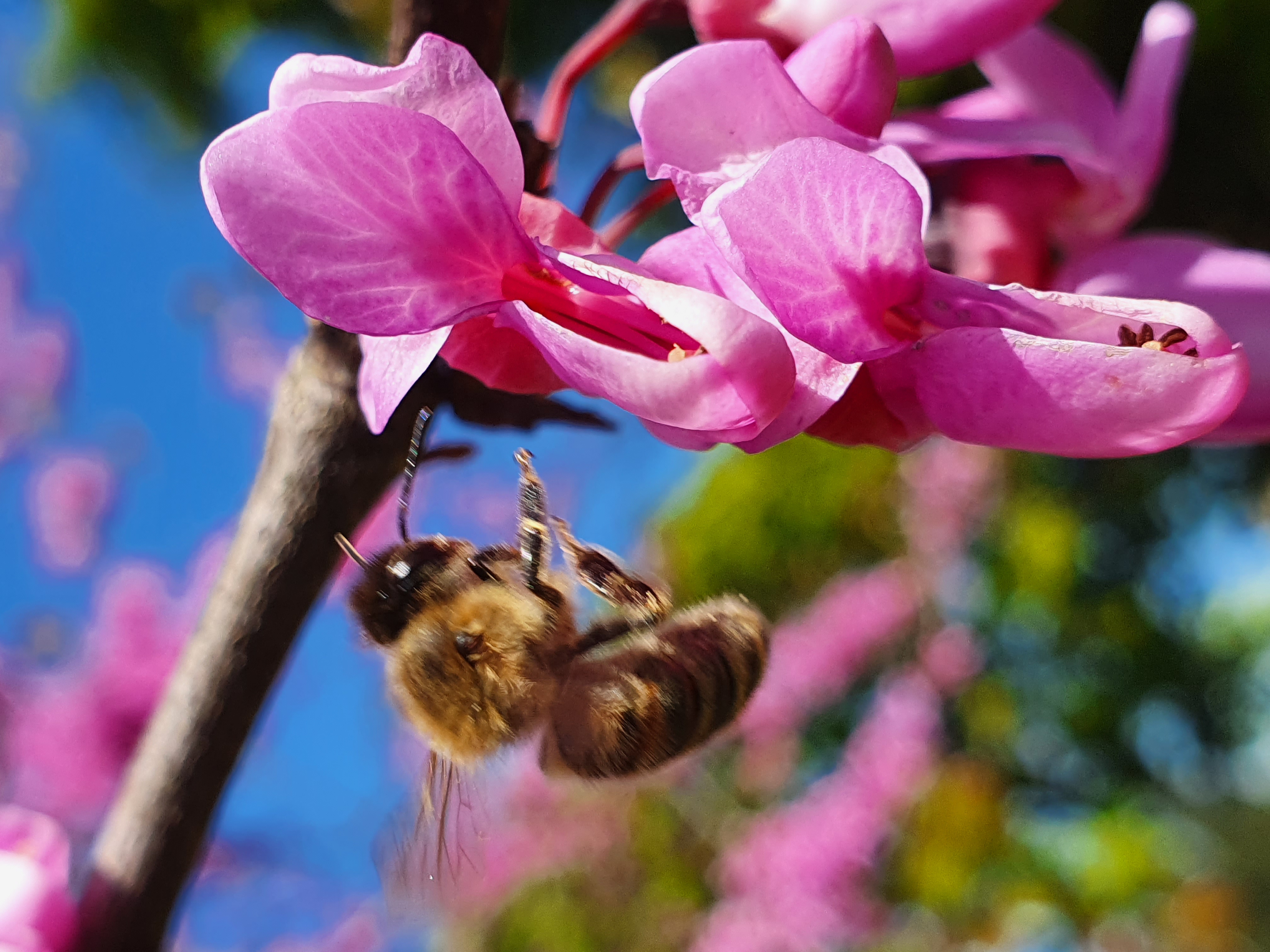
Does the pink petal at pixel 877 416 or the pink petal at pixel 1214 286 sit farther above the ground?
the pink petal at pixel 877 416

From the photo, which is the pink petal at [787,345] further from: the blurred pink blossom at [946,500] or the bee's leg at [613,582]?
the blurred pink blossom at [946,500]

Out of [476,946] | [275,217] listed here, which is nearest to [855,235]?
[275,217]

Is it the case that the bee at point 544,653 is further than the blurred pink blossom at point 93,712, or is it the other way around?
the blurred pink blossom at point 93,712

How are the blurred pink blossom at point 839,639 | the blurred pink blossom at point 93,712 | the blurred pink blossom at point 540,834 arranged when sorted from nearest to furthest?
the blurred pink blossom at point 93,712
the blurred pink blossom at point 540,834
the blurred pink blossom at point 839,639

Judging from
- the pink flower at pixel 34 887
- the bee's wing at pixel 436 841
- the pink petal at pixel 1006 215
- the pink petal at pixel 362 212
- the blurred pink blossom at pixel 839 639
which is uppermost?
the pink petal at pixel 362 212

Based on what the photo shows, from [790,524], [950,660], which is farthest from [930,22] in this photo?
[790,524]

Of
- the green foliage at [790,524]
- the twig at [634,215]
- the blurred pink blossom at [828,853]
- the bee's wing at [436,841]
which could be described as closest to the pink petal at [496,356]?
the twig at [634,215]

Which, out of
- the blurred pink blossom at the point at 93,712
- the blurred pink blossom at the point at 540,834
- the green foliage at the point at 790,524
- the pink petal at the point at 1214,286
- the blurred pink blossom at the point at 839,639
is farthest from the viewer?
the green foliage at the point at 790,524

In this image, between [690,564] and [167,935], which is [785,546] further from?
[167,935]
